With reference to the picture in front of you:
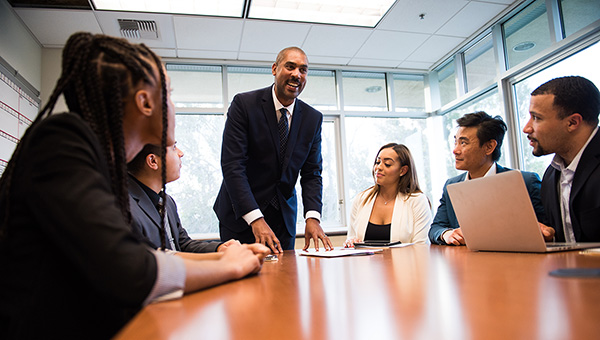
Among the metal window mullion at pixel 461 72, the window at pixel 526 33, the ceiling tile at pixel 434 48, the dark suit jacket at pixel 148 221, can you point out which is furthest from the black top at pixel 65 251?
the metal window mullion at pixel 461 72

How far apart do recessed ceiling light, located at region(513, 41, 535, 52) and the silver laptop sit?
11.1 ft

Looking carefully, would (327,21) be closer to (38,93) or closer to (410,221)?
(410,221)

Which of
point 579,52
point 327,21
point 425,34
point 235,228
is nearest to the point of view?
point 235,228

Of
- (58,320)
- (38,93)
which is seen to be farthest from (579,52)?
(38,93)

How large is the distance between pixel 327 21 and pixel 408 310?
4.03m

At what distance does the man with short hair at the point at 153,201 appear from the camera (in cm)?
142

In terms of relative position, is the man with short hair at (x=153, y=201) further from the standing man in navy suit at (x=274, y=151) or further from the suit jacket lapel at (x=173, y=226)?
the standing man in navy suit at (x=274, y=151)

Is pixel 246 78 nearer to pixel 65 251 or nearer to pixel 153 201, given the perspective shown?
pixel 153 201

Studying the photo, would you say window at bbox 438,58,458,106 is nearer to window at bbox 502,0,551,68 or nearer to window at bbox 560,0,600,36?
window at bbox 502,0,551,68

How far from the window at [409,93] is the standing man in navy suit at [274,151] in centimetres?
367

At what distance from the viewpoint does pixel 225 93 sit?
503cm

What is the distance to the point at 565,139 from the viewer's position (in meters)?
1.77

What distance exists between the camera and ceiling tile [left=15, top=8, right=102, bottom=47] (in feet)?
12.4

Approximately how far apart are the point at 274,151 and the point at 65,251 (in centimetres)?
167
